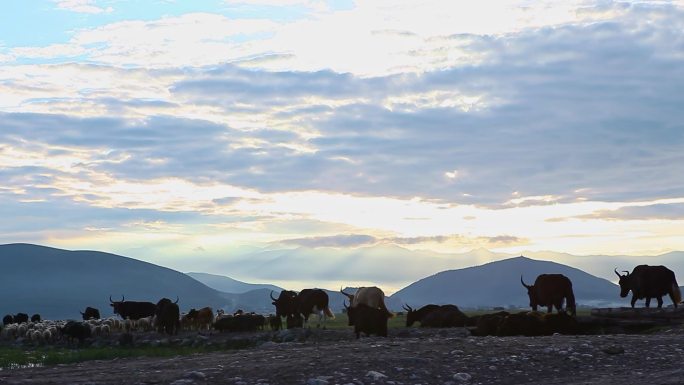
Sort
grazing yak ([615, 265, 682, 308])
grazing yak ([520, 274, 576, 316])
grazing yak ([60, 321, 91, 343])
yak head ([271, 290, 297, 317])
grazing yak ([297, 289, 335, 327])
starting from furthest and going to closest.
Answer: yak head ([271, 290, 297, 317]), grazing yak ([297, 289, 335, 327]), grazing yak ([60, 321, 91, 343]), grazing yak ([520, 274, 576, 316]), grazing yak ([615, 265, 682, 308])

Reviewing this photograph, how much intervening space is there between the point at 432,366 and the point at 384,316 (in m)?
11.8

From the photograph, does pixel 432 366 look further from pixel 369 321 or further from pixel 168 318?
pixel 168 318

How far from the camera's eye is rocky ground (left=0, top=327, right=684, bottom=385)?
55.9 ft

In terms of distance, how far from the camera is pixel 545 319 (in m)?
26.8

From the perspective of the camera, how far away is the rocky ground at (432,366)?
1705 centimetres

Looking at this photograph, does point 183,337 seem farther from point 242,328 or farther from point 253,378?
point 253,378

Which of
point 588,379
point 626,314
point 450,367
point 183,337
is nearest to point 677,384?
point 588,379

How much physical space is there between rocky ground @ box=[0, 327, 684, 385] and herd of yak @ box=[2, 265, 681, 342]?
4.43 meters

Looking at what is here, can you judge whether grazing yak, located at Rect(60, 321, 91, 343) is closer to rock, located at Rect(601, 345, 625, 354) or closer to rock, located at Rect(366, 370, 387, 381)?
rock, located at Rect(366, 370, 387, 381)

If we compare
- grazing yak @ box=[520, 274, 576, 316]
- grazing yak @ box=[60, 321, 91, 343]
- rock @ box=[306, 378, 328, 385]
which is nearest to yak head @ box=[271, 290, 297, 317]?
grazing yak @ box=[60, 321, 91, 343]

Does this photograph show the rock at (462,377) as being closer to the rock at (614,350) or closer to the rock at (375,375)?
the rock at (375,375)

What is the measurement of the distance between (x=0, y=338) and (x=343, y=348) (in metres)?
32.9

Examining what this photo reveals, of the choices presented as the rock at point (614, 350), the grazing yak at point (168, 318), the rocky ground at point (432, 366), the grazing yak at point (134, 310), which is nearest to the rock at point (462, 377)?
the rocky ground at point (432, 366)

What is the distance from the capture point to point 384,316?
3005 centimetres
